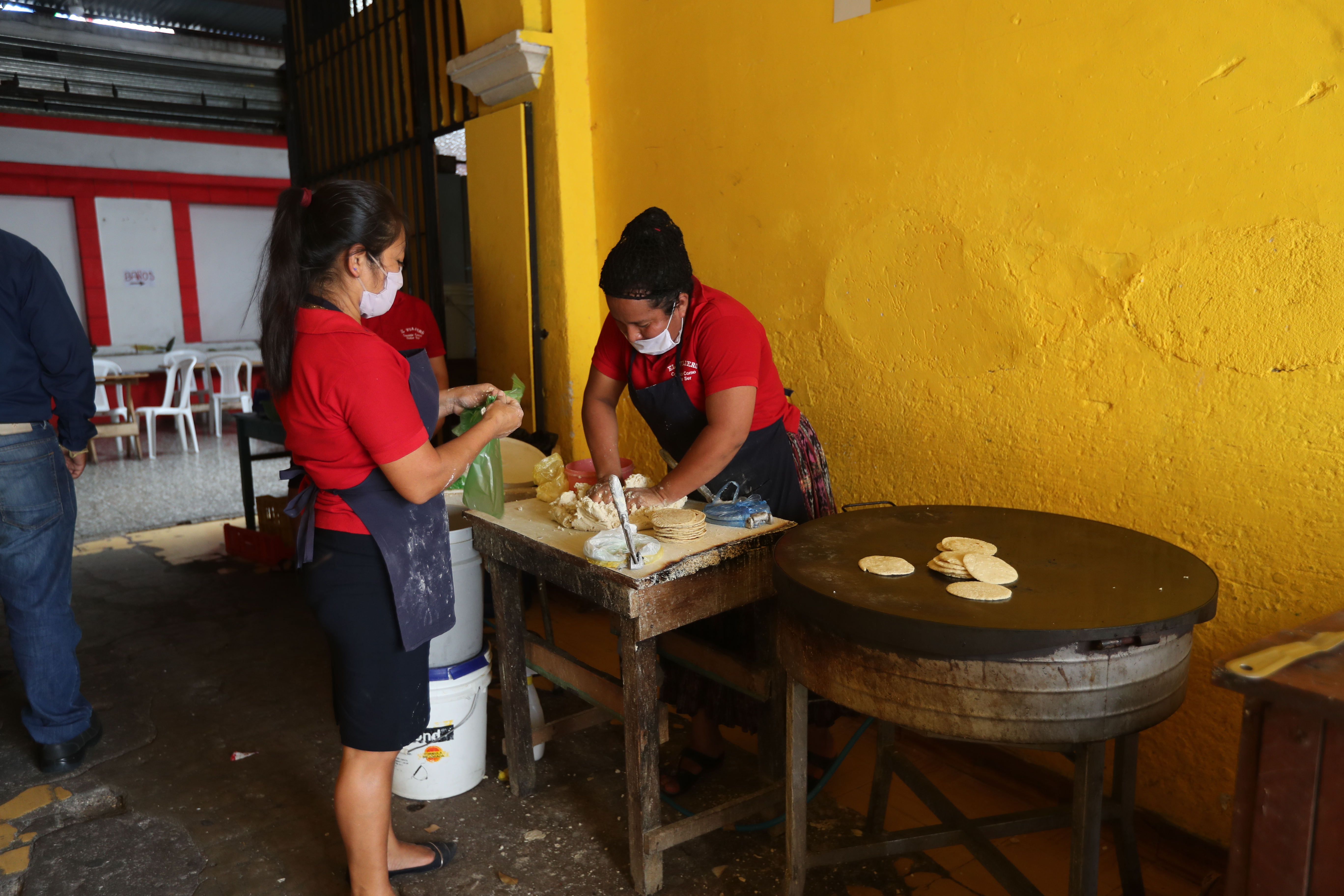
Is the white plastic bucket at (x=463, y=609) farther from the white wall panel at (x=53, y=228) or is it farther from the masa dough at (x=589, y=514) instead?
the white wall panel at (x=53, y=228)

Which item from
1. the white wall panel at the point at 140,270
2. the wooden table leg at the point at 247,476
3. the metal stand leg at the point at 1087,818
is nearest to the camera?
the metal stand leg at the point at 1087,818

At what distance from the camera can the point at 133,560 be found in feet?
17.8

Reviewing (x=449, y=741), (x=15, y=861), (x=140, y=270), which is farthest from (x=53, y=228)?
(x=449, y=741)

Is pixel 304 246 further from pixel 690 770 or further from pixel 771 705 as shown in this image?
pixel 690 770

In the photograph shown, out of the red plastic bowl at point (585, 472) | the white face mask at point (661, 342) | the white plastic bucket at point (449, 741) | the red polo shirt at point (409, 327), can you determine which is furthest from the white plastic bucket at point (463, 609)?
the red polo shirt at point (409, 327)

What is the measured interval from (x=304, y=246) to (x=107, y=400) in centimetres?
955

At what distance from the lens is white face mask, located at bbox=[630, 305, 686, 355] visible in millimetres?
2480

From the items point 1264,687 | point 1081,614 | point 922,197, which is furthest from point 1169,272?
point 1264,687

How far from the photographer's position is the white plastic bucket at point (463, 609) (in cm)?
268

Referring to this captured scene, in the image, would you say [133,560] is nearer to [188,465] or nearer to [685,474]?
[188,465]

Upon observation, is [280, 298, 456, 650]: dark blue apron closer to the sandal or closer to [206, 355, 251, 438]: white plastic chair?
the sandal

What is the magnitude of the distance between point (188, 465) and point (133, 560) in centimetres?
386

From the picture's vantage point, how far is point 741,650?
8.75 ft

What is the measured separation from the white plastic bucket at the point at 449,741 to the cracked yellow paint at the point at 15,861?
102 cm
